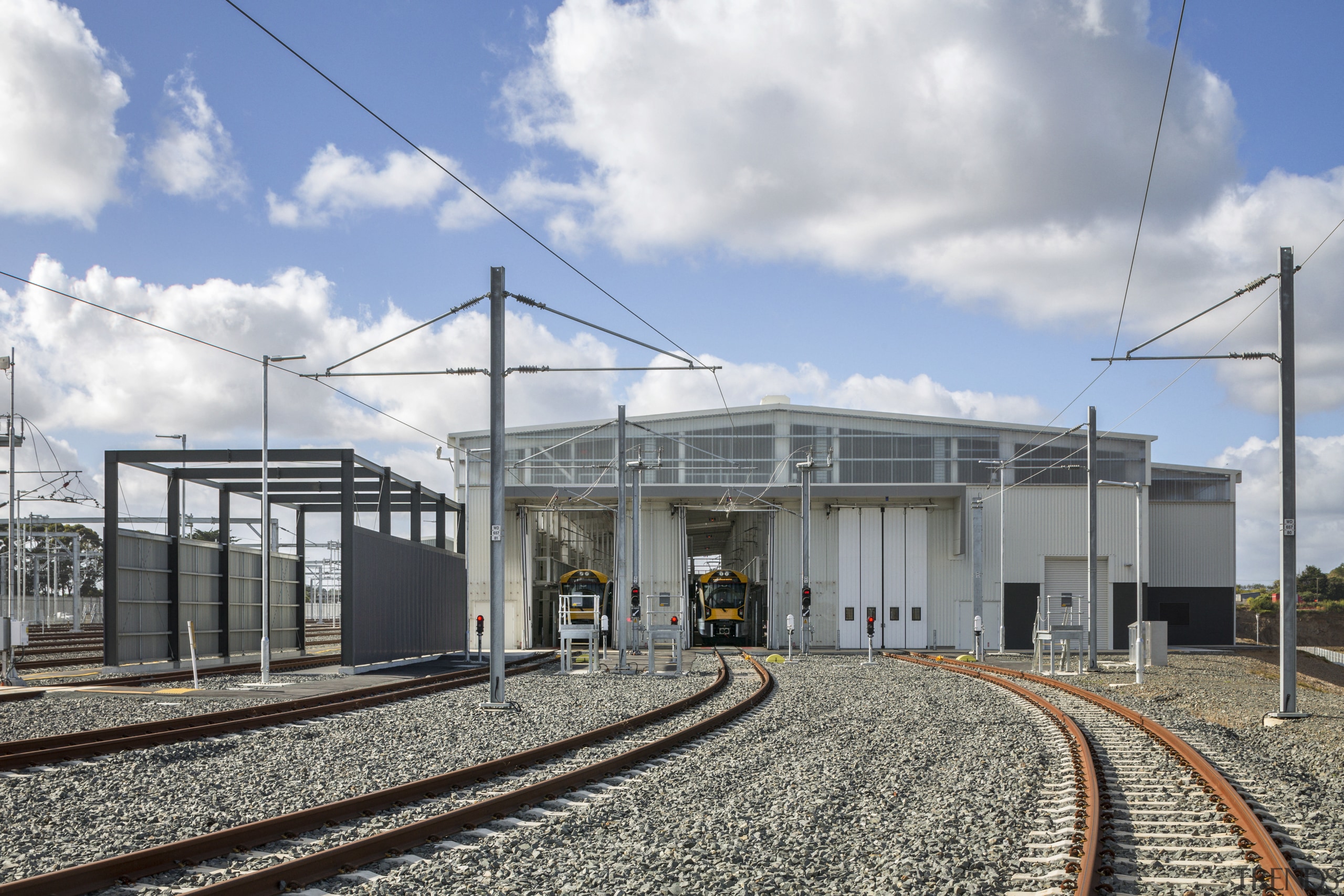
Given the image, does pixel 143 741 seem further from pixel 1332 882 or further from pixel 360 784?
pixel 1332 882

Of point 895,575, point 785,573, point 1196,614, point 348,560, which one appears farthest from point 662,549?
point 1196,614

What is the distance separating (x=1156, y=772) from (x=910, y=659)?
23275mm

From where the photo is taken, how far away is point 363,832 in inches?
335

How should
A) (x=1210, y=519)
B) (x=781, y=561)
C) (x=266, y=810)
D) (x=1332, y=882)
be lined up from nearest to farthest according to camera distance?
(x=1332, y=882)
(x=266, y=810)
(x=781, y=561)
(x=1210, y=519)

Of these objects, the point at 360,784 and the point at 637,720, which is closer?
the point at 360,784

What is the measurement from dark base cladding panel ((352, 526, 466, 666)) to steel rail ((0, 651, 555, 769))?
5090mm

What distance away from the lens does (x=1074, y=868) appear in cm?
745

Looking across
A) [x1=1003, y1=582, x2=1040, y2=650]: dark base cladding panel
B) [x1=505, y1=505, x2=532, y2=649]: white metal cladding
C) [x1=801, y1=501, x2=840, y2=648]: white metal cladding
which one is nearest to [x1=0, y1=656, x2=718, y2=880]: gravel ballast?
[x1=505, y1=505, x2=532, y2=649]: white metal cladding

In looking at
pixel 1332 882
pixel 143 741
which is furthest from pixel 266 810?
pixel 1332 882

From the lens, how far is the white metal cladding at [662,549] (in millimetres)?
46625

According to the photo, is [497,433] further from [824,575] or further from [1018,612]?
[1018,612]

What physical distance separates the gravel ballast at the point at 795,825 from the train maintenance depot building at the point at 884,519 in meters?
30.4

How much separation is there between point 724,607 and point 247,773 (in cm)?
3865

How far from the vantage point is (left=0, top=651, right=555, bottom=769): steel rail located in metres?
12.6
